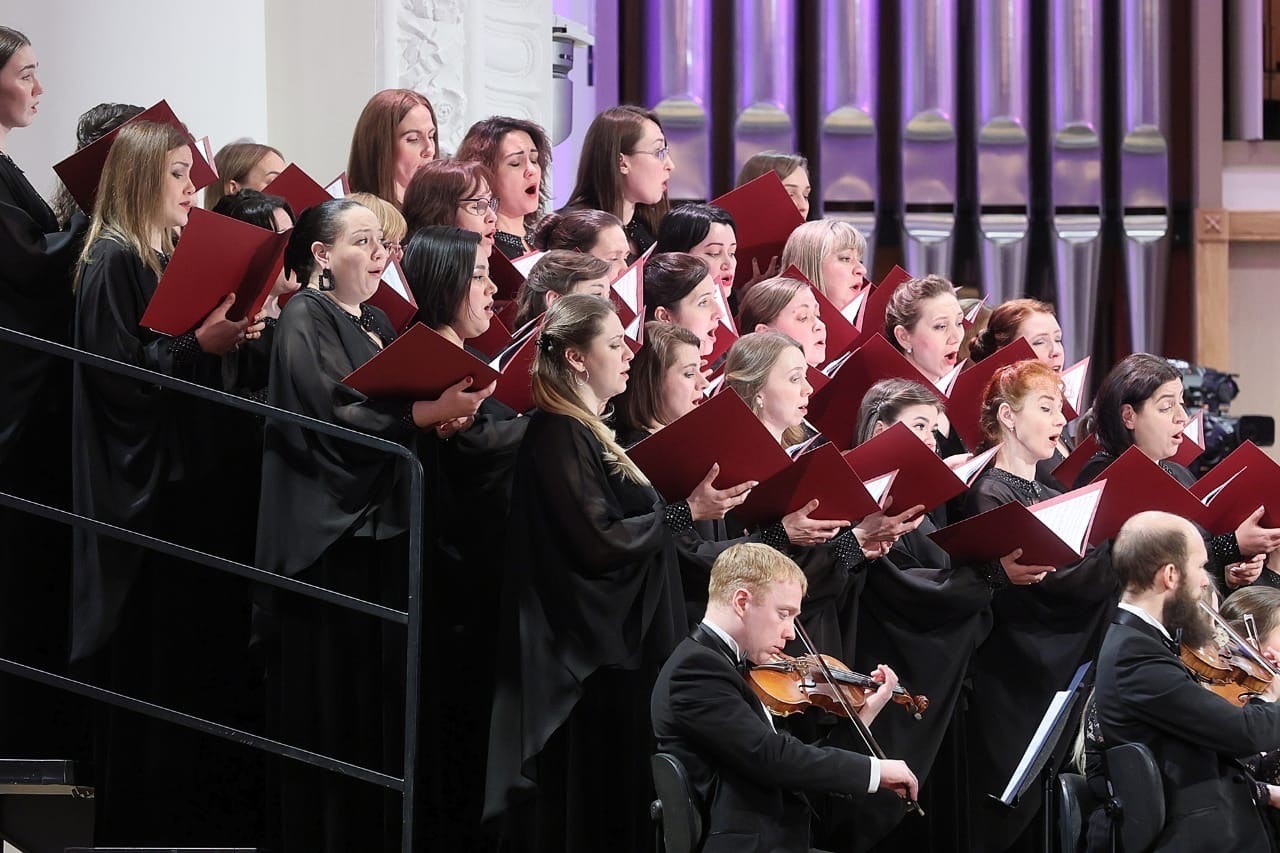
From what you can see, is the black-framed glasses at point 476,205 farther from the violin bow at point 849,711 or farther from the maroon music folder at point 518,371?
the violin bow at point 849,711

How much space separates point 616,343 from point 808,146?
15.2 feet

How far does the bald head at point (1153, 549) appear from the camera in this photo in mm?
3973

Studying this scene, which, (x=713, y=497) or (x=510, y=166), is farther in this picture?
(x=510, y=166)

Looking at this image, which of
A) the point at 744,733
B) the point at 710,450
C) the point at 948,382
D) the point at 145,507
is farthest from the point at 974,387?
the point at 145,507

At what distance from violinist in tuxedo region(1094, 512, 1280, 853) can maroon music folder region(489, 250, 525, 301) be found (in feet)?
4.83

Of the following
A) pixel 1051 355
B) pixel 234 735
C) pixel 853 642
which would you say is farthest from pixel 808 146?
pixel 234 735

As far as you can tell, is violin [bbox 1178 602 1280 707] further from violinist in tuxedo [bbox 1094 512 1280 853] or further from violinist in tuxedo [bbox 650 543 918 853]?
violinist in tuxedo [bbox 650 543 918 853]

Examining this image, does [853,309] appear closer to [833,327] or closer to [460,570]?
[833,327]

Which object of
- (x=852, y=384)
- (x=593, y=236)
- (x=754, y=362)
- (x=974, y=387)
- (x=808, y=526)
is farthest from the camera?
(x=974, y=387)

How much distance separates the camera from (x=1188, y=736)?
12.7 ft

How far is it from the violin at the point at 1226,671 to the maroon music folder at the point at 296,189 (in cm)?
210

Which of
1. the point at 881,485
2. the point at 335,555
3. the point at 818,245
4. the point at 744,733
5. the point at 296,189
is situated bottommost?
the point at 744,733

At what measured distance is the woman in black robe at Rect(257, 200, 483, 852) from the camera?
3752mm

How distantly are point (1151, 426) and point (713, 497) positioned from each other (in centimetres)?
139
